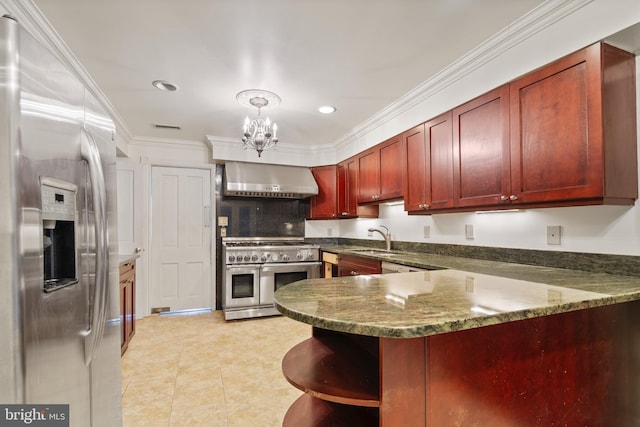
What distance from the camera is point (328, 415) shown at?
45.0 inches

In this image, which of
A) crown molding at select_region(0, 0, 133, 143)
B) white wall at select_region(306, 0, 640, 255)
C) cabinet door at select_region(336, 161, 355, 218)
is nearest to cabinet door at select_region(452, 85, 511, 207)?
white wall at select_region(306, 0, 640, 255)

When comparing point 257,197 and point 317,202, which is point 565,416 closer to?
point 317,202

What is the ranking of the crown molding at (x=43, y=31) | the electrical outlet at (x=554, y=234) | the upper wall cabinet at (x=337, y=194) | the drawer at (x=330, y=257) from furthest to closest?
the upper wall cabinet at (x=337, y=194) < the drawer at (x=330, y=257) < the electrical outlet at (x=554, y=234) < the crown molding at (x=43, y=31)

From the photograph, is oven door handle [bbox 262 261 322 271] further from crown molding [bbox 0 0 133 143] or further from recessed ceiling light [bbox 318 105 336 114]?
crown molding [bbox 0 0 133 143]

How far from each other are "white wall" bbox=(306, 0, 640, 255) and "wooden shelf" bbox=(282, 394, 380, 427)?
1.60 meters

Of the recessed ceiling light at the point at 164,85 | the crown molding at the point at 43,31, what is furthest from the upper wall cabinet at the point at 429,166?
the crown molding at the point at 43,31

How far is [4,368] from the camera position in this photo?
730 mm

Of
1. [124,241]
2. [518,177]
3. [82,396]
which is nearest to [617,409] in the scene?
[518,177]

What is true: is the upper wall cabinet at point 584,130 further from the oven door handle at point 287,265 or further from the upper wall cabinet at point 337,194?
the oven door handle at point 287,265

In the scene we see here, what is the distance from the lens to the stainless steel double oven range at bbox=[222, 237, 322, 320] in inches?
155

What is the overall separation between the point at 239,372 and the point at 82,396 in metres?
1.67

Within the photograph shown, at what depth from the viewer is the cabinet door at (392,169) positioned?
3.11 m

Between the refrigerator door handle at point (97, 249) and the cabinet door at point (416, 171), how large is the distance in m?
2.32

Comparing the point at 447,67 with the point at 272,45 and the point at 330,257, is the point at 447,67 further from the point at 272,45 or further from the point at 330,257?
the point at 330,257
